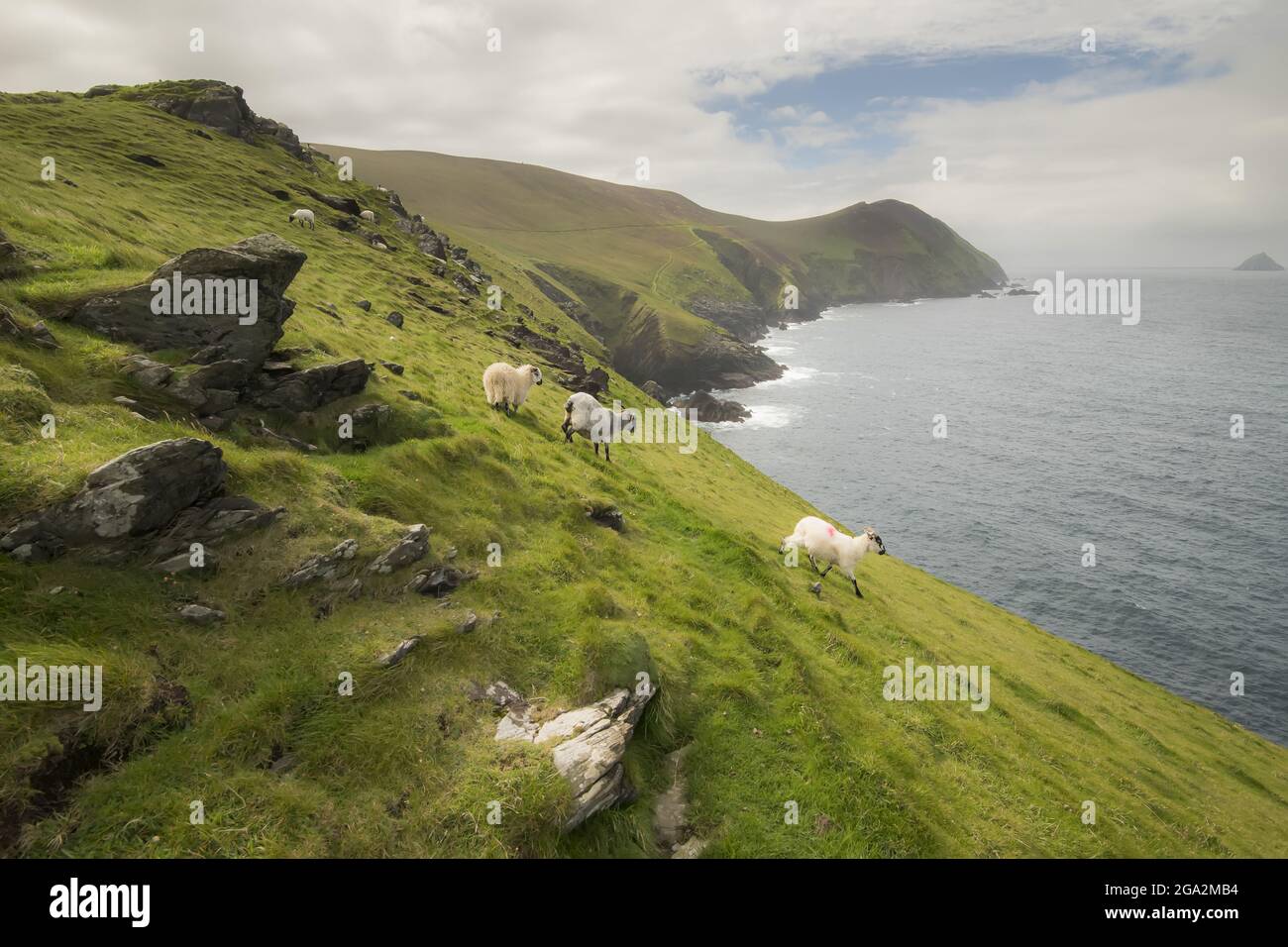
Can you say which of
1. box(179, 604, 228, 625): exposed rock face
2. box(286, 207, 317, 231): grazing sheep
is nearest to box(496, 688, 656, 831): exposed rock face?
box(179, 604, 228, 625): exposed rock face

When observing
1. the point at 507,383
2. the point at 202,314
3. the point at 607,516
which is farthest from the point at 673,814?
the point at 507,383

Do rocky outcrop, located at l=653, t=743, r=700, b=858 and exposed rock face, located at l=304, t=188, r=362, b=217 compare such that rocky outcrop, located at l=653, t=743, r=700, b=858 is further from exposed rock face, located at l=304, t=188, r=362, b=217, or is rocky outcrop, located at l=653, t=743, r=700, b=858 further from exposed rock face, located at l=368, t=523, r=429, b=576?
exposed rock face, located at l=304, t=188, r=362, b=217

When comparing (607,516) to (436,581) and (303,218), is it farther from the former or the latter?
(303,218)

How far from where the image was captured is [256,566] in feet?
32.7

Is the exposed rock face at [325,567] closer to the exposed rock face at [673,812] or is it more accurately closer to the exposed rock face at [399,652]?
the exposed rock face at [399,652]

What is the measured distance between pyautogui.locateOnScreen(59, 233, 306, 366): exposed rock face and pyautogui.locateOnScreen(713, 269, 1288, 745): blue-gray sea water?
27657 millimetres

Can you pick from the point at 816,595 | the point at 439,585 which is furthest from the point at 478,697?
the point at 816,595

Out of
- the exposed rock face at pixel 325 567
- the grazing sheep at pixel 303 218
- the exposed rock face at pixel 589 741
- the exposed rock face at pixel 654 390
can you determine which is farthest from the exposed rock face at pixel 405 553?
the exposed rock face at pixel 654 390

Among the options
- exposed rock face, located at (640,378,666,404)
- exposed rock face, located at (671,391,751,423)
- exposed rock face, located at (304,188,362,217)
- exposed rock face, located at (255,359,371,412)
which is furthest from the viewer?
exposed rock face, located at (640,378,666,404)

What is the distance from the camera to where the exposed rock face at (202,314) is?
12.7m

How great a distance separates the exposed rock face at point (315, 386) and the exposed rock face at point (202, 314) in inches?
34.1

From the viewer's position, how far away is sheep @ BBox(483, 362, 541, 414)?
76.8 feet

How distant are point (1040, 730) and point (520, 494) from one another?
18.8 metres
